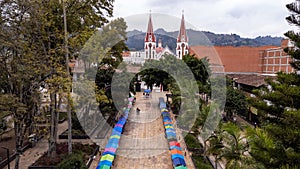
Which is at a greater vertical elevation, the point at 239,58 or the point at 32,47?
the point at 239,58

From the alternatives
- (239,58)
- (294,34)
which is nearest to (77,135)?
(294,34)

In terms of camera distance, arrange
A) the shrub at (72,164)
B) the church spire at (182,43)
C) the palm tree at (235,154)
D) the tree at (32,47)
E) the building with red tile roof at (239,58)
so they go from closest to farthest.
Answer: the palm tree at (235,154) → the tree at (32,47) → the shrub at (72,164) → the building with red tile roof at (239,58) → the church spire at (182,43)

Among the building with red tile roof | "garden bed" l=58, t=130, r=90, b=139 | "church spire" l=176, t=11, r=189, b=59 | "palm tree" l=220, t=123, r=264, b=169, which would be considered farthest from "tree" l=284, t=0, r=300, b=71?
"church spire" l=176, t=11, r=189, b=59

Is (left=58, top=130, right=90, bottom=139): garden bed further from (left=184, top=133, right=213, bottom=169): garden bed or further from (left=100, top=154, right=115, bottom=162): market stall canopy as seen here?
(left=184, top=133, right=213, bottom=169): garden bed

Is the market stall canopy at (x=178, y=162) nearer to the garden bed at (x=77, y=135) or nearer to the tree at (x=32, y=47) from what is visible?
the tree at (x=32, y=47)

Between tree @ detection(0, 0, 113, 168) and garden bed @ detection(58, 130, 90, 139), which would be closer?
tree @ detection(0, 0, 113, 168)

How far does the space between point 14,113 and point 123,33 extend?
7441 millimetres

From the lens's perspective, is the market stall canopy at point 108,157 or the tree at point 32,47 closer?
the tree at point 32,47

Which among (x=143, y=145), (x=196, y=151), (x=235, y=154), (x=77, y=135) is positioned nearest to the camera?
(x=235, y=154)

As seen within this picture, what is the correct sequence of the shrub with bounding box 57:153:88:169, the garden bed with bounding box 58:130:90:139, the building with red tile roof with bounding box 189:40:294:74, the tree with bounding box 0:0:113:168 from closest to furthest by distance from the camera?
the tree with bounding box 0:0:113:168
the shrub with bounding box 57:153:88:169
the garden bed with bounding box 58:130:90:139
the building with red tile roof with bounding box 189:40:294:74

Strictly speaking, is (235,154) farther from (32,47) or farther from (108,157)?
(32,47)

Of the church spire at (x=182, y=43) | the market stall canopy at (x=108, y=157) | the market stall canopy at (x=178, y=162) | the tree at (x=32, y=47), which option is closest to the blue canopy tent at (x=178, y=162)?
the market stall canopy at (x=178, y=162)

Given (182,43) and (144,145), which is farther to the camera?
(182,43)

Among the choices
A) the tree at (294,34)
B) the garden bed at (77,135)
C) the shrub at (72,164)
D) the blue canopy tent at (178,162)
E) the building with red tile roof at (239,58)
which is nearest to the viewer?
the tree at (294,34)
